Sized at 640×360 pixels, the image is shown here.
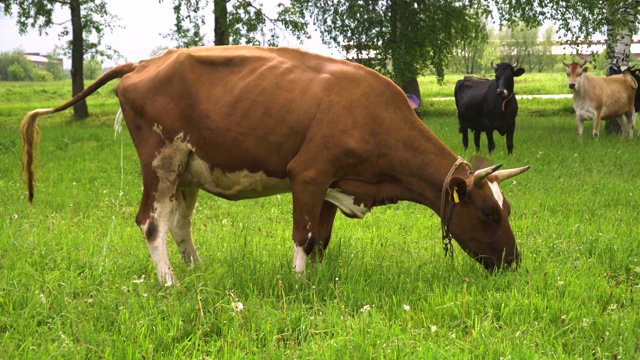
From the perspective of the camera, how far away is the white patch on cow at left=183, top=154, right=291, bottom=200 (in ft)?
17.2

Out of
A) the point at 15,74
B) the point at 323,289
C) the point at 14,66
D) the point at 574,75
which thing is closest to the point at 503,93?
the point at 574,75

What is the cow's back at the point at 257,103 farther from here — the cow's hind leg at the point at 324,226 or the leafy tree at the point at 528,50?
the leafy tree at the point at 528,50

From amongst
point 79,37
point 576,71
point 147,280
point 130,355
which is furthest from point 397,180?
point 79,37

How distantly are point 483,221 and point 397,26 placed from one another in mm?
17967

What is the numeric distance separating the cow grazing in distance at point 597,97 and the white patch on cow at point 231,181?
11853 mm

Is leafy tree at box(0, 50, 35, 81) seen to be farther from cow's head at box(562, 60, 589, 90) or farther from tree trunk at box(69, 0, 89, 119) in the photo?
cow's head at box(562, 60, 589, 90)

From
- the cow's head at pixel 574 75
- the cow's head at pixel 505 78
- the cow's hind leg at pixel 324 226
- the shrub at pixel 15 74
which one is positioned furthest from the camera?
the shrub at pixel 15 74

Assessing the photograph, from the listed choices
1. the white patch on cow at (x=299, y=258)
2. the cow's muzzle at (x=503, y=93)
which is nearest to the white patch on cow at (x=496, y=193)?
the white patch on cow at (x=299, y=258)

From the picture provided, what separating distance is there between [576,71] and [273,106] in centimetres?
1255

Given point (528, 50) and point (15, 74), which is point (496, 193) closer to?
point (15, 74)

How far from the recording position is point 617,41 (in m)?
18.0

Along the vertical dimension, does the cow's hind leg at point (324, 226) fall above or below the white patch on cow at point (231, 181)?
below

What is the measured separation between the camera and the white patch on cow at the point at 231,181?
17.2ft

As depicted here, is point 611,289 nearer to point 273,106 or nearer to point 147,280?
point 273,106
